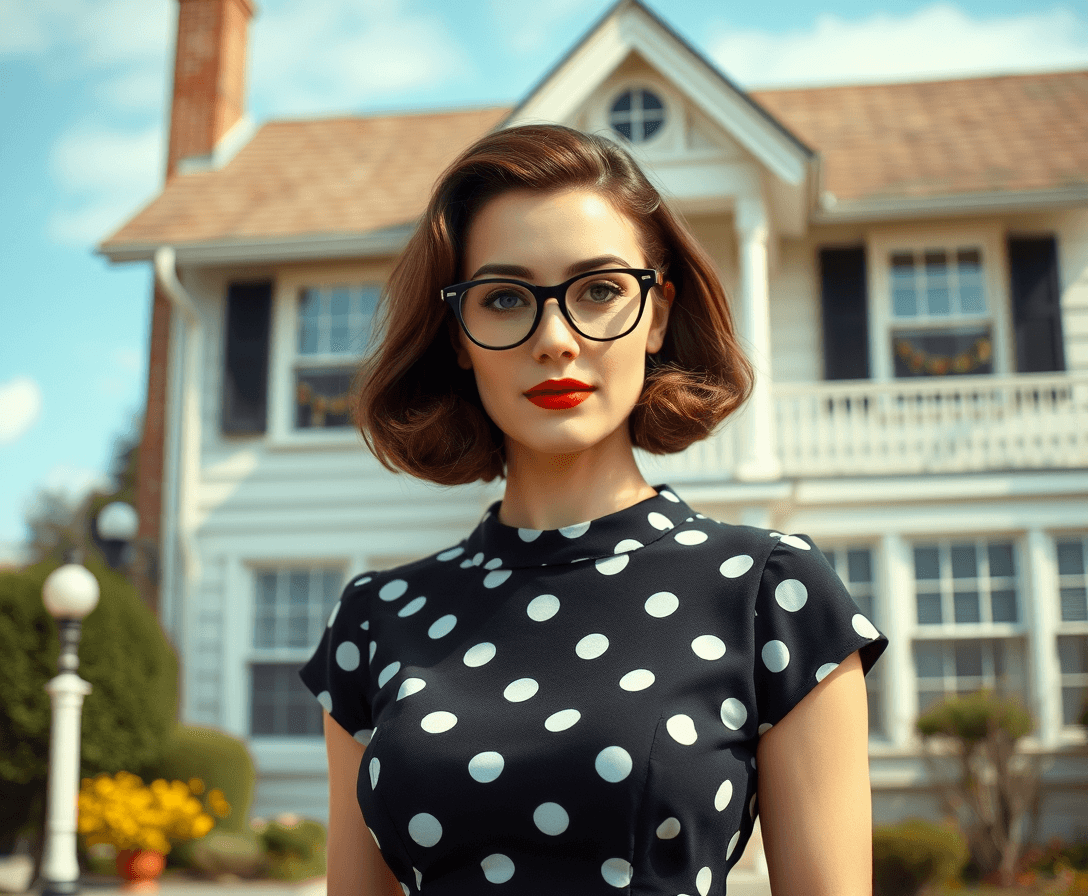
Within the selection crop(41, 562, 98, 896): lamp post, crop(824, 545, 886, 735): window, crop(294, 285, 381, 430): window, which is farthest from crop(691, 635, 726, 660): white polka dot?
crop(294, 285, 381, 430): window

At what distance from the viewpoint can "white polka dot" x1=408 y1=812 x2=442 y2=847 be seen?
1.40 meters

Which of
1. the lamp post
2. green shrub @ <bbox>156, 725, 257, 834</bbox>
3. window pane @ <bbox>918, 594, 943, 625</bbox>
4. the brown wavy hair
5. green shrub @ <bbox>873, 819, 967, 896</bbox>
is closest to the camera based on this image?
the brown wavy hair

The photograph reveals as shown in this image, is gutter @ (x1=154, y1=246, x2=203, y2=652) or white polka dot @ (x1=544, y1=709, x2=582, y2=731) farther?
gutter @ (x1=154, y1=246, x2=203, y2=652)

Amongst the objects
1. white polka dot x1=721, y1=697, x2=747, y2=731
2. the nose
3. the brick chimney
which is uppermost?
the brick chimney

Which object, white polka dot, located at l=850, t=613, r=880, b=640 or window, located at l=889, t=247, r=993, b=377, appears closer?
white polka dot, located at l=850, t=613, r=880, b=640

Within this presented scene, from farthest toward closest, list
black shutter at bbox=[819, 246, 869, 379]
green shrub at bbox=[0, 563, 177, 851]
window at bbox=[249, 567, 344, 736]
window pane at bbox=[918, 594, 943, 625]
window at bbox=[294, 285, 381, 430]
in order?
1. window at bbox=[294, 285, 381, 430]
2. window at bbox=[249, 567, 344, 736]
3. black shutter at bbox=[819, 246, 869, 379]
4. window pane at bbox=[918, 594, 943, 625]
5. green shrub at bbox=[0, 563, 177, 851]

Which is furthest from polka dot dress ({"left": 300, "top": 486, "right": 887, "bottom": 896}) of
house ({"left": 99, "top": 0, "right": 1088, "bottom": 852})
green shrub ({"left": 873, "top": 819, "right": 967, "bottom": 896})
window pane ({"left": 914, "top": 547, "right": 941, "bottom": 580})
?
window pane ({"left": 914, "top": 547, "right": 941, "bottom": 580})

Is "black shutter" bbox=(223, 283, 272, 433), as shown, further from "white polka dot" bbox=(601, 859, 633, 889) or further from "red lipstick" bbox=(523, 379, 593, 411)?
"white polka dot" bbox=(601, 859, 633, 889)

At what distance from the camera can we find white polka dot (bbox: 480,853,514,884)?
1.36m

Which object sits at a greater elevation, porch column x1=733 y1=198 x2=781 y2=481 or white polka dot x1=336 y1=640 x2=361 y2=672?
porch column x1=733 y1=198 x2=781 y2=481

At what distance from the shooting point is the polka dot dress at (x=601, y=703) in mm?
1331

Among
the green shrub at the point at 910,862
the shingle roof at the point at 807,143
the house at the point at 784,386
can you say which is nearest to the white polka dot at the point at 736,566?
the green shrub at the point at 910,862

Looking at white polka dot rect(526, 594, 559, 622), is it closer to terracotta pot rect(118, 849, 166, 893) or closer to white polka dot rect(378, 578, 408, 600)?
white polka dot rect(378, 578, 408, 600)

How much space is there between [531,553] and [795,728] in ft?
1.55
